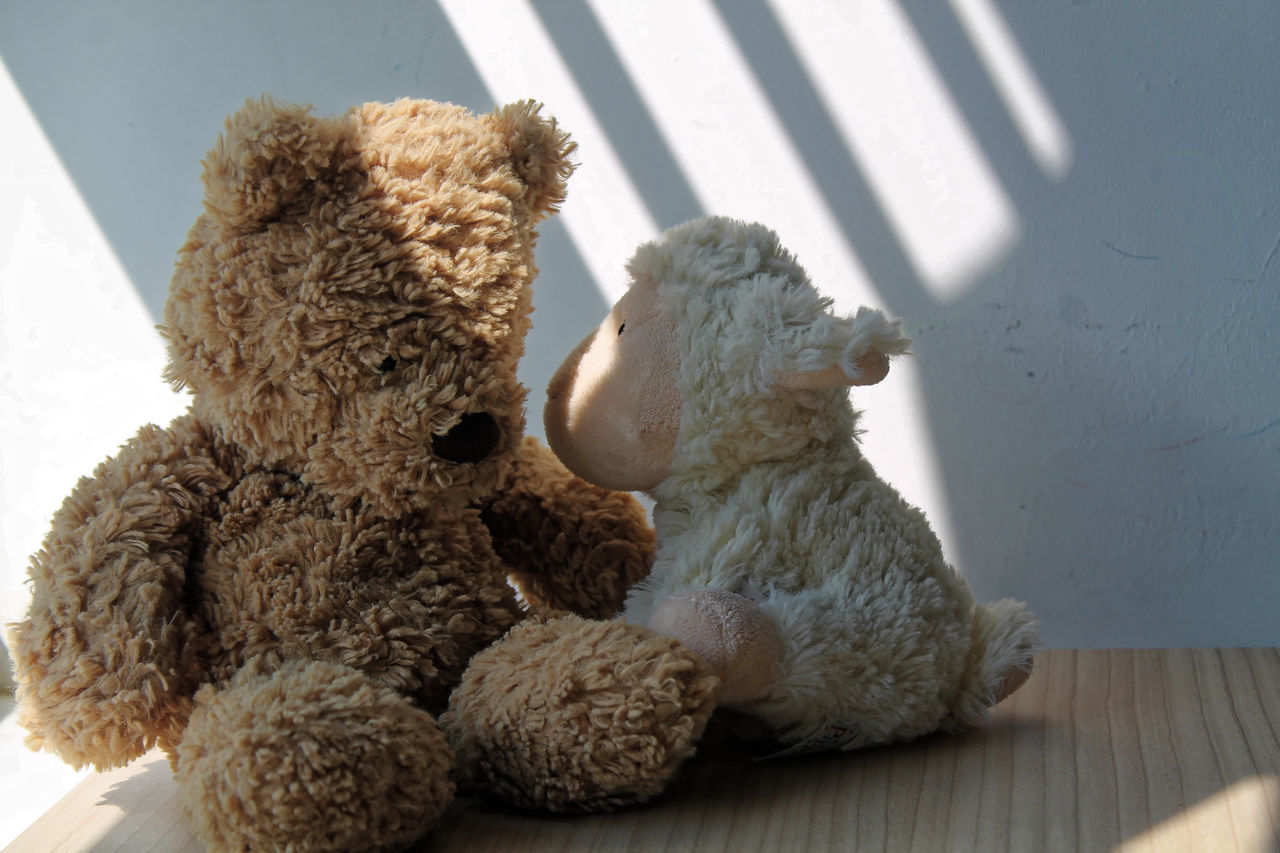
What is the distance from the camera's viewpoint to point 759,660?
0.76 metres

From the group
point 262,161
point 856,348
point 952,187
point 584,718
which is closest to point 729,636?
point 584,718

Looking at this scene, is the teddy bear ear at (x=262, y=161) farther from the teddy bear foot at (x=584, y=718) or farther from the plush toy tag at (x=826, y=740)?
the plush toy tag at (x=826, y=740)

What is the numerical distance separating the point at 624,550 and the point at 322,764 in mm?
368

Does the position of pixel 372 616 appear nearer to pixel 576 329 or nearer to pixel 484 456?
pixel 484 456

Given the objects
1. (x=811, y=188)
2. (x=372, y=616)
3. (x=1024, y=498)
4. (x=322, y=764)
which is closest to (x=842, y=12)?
(x=811, y=188)

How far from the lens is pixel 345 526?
2.63 ft

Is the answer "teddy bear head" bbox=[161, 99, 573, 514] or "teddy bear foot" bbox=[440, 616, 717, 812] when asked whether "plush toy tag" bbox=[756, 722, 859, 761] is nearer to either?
"teddy bear foot" bbox=[440, 616, 717, 812]

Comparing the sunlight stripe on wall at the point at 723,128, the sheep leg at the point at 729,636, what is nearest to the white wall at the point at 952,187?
the sunlight stripe on wall at the point at 723,128

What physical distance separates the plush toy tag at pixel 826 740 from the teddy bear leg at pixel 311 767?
0.89 feet

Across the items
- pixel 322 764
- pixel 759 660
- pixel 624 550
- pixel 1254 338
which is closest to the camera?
pixel 322 764

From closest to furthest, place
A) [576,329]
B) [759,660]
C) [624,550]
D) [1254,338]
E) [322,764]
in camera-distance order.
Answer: [322,764]
[759,660]
[624,550]
[1254,338]
[576,329]

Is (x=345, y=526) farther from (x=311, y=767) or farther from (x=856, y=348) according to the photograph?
(x=856, y=348)

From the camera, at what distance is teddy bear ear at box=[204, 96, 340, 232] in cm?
73

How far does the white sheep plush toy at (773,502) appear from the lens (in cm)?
77
